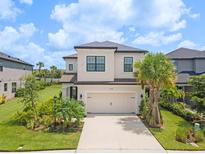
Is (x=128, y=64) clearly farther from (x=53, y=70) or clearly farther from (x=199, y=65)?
(x=53, y=70)

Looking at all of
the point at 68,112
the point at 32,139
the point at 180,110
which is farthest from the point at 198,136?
the point at 32,139

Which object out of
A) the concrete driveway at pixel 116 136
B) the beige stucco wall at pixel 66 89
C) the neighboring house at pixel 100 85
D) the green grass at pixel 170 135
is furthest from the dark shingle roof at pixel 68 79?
the green grass at pixel 170 135

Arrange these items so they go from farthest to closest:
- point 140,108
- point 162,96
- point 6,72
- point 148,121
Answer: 1. point 6,72
2. point 162,96
3. point 140,108
4. point 148,121

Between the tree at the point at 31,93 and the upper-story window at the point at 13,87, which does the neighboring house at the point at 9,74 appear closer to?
the upper-story window at the point at 13,87

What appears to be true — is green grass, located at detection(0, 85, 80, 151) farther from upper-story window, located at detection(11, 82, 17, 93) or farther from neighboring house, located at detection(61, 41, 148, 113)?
upper-story window, located at detection(11, 82, 17, 93)

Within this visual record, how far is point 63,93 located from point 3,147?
11742 mm

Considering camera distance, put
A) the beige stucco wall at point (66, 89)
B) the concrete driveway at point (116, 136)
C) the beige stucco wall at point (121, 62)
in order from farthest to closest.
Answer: the beige stucco wall at point (121, 62) < the beige stucco wall at point (66, 89) < the concrete driveway at point (116, 136)

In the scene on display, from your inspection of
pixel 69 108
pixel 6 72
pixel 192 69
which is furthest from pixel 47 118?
pixel 192 69

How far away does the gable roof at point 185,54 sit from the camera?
1447 inches

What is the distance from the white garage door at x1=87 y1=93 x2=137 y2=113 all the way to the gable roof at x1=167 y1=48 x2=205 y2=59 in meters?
16.0

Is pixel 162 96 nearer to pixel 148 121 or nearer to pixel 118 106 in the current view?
pixel 118 106

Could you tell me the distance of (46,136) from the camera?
15344 millimetres

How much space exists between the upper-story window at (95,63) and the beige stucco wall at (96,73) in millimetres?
293

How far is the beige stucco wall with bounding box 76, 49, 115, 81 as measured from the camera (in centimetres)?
2361
